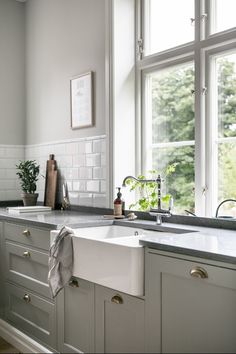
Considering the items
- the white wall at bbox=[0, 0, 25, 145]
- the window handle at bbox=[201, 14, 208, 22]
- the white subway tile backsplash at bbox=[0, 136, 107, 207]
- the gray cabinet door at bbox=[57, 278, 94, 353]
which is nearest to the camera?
the gray cabinet door at bbox=[57, 278, 94, 353]

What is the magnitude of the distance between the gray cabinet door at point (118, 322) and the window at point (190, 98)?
933 millimetres

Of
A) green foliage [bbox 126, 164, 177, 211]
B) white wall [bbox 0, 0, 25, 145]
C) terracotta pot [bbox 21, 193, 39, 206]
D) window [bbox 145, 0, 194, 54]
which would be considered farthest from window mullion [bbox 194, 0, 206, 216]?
white wall [bbox 0, 0, 25, 145]

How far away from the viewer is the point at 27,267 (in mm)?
2920

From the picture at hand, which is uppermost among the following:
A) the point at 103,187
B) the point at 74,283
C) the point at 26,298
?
the point at 103,187

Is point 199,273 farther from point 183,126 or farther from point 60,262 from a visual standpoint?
point 183,126

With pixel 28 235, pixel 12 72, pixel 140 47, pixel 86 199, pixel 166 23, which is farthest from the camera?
pixel 12 72

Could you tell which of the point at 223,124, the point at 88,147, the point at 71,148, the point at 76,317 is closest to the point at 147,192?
the point at 88,147

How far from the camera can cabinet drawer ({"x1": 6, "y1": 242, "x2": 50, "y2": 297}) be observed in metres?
2.73

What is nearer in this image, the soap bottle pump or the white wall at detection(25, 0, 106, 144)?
the soap bottle pump

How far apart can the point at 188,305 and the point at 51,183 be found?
234 centimetres

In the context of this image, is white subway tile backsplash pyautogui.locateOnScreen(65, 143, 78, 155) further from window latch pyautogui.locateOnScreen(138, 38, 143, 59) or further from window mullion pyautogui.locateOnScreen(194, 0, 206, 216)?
window mullion pyautogui.locateOnScreen(194, 0, 206, 216)

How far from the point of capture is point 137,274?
198 centimetres

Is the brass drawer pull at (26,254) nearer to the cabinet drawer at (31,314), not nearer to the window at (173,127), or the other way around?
the cabinet drawer at (31,314)

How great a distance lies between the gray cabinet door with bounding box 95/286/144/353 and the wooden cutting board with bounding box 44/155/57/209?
1659 millimetres
